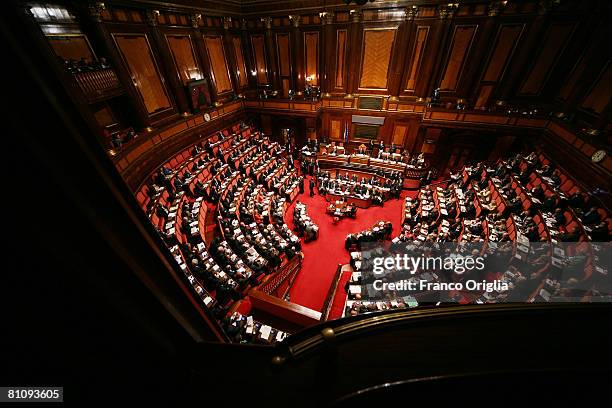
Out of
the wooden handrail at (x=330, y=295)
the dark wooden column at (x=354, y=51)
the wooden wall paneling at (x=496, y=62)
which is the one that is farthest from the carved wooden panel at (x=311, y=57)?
the wooden handrail at (x=330, y=295)

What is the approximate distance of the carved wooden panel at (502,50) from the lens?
1063 cm

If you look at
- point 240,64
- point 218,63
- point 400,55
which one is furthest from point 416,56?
point 218,63

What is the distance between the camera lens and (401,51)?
12.4 metres

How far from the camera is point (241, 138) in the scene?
14055 mm

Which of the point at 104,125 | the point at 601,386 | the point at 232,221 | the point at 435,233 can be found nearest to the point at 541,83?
the point at 435,233

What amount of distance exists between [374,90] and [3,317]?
1532 centimetres

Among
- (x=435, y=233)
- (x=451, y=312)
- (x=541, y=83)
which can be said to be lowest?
(x=435, y=233)

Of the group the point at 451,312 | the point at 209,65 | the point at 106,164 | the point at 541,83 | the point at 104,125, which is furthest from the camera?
the point at 209,65

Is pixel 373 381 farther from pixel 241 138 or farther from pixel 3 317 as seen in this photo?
pixel 241 138

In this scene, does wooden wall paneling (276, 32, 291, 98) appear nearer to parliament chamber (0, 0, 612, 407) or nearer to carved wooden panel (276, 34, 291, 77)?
carved wooden panel (276, 34, 291, 77)

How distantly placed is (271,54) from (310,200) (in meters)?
9.09

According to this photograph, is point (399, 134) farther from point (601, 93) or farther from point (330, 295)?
point (330, 295)

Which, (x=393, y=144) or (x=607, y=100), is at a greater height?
(x=607, y=100)

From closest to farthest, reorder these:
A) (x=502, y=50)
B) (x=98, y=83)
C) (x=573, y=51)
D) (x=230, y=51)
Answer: (x=98, y=83) < (x=573, y=51) < (x=502, y=50) < (x=230, y=51)
